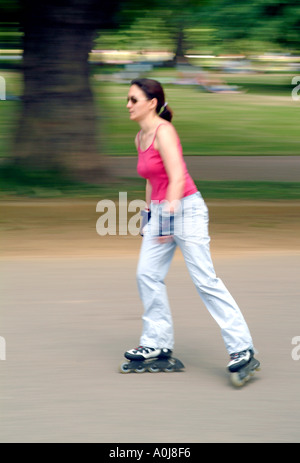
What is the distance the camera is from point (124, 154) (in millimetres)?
16500

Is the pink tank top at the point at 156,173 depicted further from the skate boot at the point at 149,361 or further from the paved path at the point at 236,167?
the paved path at the point at 236,167

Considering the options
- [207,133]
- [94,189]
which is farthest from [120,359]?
[207,133]

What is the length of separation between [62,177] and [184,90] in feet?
99.0

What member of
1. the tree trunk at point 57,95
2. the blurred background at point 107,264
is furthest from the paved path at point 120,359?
the tree trunk at point 57,95

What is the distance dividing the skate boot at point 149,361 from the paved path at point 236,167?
830 centimetres

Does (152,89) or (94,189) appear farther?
(94,189)

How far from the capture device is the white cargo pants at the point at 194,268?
4.69m

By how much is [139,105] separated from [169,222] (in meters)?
0.67

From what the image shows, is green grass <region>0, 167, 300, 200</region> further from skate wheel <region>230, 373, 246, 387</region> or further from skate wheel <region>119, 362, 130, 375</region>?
skate wheel <region>230, 373, 246, 387</region>

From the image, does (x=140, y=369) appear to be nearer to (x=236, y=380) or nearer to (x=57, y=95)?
(x=236, y=380)

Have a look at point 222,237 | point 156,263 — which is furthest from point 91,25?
point 156,263

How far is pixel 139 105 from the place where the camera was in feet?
15.3

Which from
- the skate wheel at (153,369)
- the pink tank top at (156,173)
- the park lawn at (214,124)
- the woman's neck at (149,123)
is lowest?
the skate wheel at (153,369)

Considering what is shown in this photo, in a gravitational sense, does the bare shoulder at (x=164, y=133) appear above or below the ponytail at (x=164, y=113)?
below
